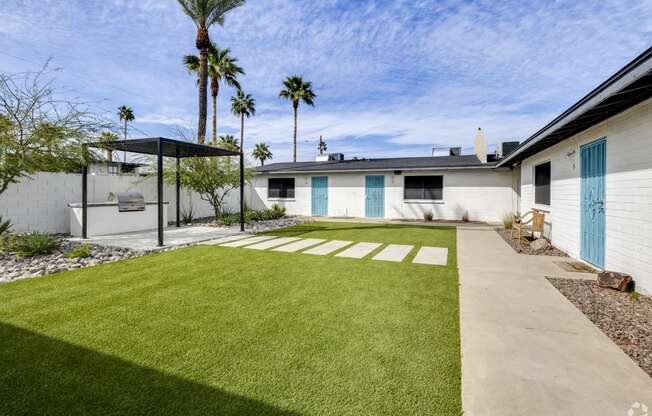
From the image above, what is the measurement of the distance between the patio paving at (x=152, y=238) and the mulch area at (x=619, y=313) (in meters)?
7.84

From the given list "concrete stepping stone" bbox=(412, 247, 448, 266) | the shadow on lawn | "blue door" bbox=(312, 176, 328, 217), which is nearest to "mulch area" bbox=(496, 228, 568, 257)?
"concrete stepping stone" bbox=(412, 247, 448, 266)

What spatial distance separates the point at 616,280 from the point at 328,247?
5.22 m

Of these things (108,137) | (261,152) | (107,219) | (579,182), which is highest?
(261,152)

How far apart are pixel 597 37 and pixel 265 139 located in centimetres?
3546

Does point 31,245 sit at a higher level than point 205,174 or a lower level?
lower

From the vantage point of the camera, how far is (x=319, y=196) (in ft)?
55.5

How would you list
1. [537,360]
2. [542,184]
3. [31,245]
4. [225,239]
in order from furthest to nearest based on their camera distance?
[542,184] < [225,239] < [31,245] < [537,360]

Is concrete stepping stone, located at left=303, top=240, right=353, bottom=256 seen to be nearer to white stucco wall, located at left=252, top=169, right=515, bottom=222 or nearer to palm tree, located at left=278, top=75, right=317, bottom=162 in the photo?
white stucco wall, located at left=252, top=169, right=515, bottom=222

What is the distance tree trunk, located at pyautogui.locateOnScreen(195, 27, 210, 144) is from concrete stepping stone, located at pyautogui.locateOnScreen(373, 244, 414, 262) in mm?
9574

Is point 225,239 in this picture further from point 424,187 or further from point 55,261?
point 424,187

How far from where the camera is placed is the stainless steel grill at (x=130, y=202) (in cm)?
910

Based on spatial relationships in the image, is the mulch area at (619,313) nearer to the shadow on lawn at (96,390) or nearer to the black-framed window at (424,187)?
the shadow on lawn at (96,390)

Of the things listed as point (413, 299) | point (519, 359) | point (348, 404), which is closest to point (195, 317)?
point (348, 404)

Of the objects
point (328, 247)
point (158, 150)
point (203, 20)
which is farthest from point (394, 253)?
point (203, 20)
